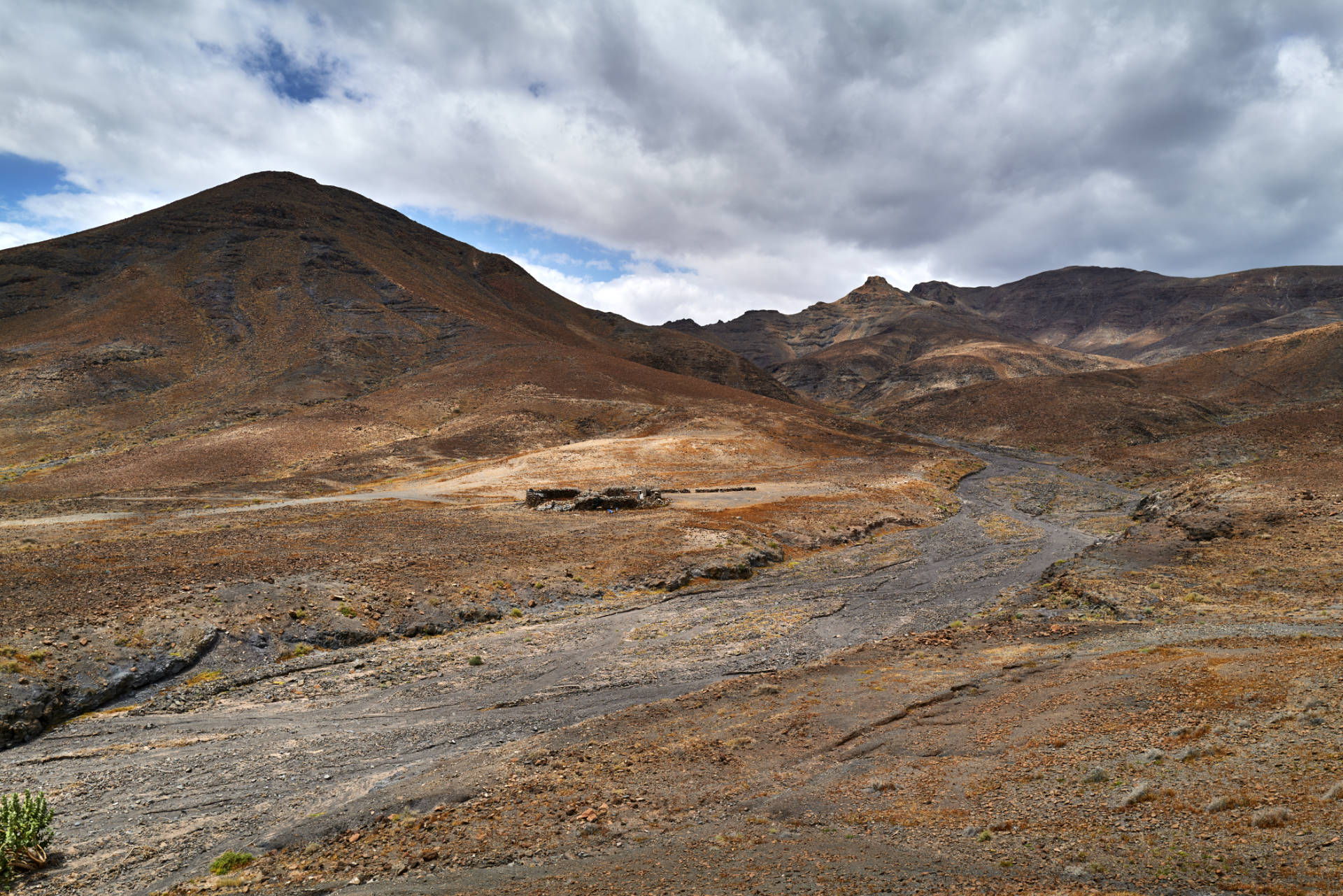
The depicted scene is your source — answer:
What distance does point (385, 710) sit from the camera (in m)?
15.5

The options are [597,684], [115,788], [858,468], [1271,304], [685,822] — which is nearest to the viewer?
[685,822]

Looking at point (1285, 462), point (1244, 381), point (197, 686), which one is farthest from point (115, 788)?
point (1244, 381)

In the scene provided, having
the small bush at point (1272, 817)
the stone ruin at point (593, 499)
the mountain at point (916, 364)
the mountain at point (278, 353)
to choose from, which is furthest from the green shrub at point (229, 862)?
the mountain at point (916, 364)

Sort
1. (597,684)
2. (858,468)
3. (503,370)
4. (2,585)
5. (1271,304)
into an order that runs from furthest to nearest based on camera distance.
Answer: (1271,304)
(503,370)
(858,468)
(2,585)
(597,684)

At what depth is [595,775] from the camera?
11.2 m

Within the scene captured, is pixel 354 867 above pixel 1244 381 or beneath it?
beneath

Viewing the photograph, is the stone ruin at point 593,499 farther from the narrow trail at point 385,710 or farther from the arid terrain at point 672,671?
the narrow trail at point 385,710

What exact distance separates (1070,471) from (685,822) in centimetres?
6946

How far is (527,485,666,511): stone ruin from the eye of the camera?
41562mm

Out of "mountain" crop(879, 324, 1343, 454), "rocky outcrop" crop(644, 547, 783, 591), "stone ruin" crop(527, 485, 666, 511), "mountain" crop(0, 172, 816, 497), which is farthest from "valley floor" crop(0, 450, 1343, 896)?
"mountain" crop(879, 324, 1343, 454)

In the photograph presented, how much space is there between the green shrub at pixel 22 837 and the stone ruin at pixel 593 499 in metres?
31.6

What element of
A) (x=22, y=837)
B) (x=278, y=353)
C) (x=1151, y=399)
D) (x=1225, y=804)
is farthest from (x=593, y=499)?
(x=1151, y=399)

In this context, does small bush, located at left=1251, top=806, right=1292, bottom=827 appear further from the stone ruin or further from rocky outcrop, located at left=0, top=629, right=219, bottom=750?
the stone ruin

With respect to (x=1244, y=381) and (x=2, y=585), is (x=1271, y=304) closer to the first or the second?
(x=1244, y=381)
